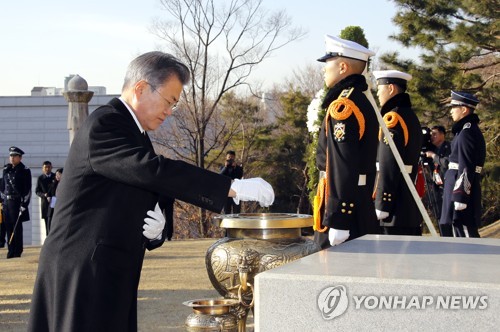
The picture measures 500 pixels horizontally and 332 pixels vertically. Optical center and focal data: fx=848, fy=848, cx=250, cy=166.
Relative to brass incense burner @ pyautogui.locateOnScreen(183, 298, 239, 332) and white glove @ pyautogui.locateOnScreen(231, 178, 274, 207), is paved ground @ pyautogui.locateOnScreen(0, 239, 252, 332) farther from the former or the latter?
white glove @ pyautogui.locateOnScreen(231, 178, 274, 207)

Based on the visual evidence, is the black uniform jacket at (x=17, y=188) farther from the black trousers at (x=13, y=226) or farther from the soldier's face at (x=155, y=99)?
the soldier's face at (x=155, y=99)

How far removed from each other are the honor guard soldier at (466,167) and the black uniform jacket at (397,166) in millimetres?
1983

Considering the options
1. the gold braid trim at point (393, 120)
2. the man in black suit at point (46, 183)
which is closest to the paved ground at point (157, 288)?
the gold braid trim at point (393, 120)

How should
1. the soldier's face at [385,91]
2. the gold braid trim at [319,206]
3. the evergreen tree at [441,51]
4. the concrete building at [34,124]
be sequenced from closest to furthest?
the gold braid trim at [319,206] → the soldier's face at [385,91] → the evergreen tree at [441,51] → the concrete building at [34,124]

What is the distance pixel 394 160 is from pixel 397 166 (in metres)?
0.05

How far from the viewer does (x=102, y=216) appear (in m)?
3.02

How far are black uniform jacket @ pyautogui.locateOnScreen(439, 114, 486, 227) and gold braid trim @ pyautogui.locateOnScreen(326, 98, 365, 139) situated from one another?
373 cm

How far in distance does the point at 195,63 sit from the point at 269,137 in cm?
468

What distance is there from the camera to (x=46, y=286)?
3.08 metres

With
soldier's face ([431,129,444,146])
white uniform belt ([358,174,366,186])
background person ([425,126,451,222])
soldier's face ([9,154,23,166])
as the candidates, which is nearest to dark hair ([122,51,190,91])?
white uniform belt ([358,174,366,186])

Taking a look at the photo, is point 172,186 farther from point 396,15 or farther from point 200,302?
point 396,15

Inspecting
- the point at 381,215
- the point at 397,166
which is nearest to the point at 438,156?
the point at 397,166

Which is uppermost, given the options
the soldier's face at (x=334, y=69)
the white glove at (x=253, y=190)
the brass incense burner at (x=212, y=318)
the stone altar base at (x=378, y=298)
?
the soldier's face at (x=334, y=69)

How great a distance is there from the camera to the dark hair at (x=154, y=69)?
3.09 metres
